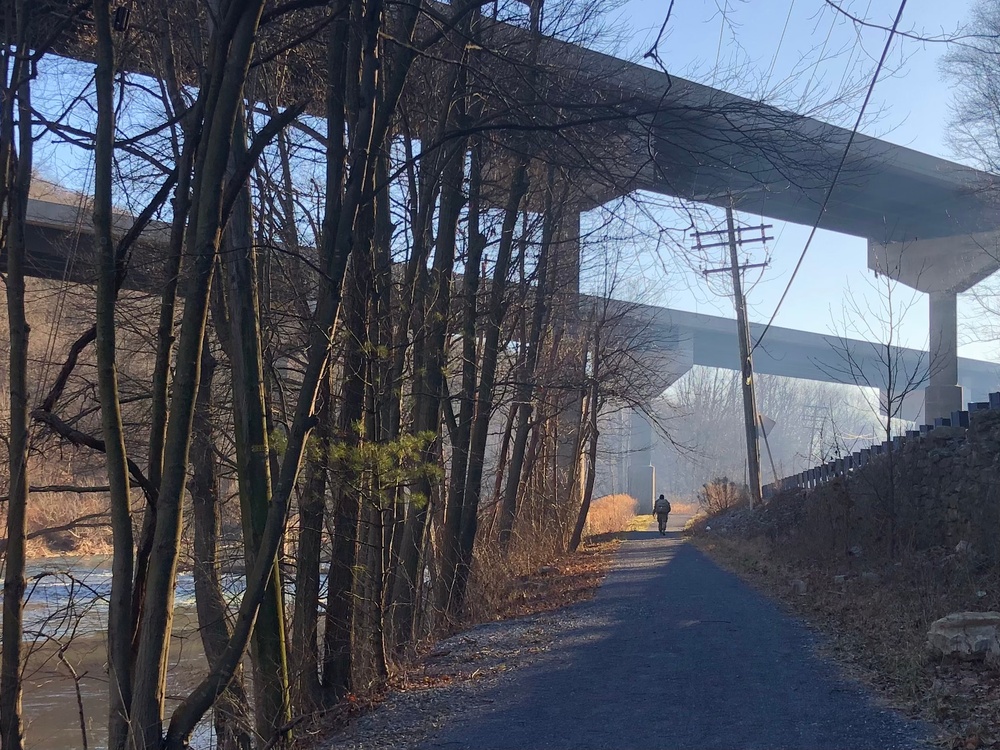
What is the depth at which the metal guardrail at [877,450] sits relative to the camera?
15395 mm

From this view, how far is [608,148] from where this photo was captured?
9547mm

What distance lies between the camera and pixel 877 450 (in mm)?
18297

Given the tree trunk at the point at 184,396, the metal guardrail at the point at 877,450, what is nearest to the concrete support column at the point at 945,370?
the metal guardrail at the point at 877,450

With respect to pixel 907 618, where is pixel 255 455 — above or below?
above

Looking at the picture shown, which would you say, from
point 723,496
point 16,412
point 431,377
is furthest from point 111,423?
point 723,496

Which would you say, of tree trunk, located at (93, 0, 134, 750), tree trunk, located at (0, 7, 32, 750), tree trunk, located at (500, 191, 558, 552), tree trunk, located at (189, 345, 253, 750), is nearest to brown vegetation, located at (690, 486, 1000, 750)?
tree trunk, located at (500, 191, 558, 552)

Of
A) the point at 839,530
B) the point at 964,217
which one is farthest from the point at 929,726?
the point at 964,217

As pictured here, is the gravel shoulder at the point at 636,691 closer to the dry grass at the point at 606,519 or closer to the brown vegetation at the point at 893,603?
the brown vegetation at the point at 893,603

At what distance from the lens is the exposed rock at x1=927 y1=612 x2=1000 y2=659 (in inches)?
283

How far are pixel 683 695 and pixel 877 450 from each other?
1268cm

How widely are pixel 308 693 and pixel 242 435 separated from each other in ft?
9.21

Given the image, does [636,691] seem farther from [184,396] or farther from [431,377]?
[431,377]

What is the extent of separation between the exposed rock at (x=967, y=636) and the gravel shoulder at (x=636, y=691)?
87 cm

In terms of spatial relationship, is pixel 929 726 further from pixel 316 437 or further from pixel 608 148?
pixel 608 148
